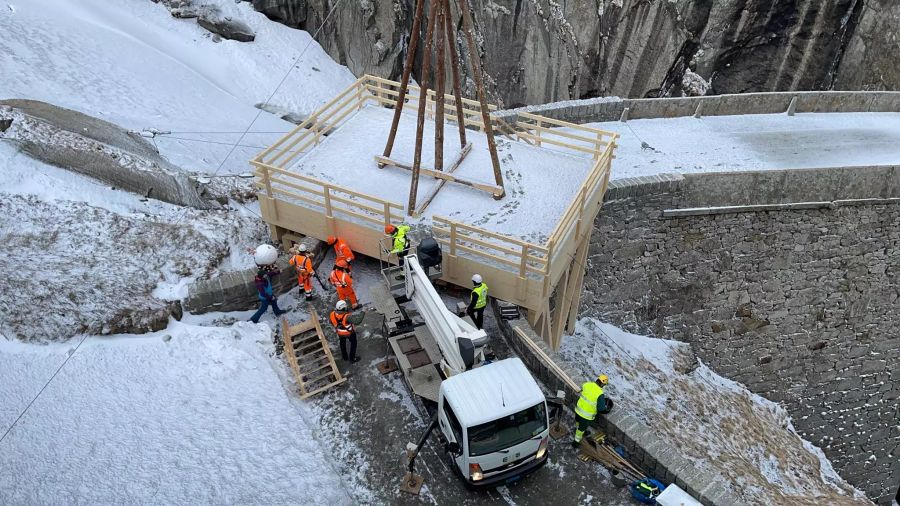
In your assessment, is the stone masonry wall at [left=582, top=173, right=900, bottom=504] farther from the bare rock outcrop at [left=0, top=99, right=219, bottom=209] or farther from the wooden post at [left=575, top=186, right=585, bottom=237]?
the bare rock outcrop at [left=0, top=99, right=219, bottom=209]

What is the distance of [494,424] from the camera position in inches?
363

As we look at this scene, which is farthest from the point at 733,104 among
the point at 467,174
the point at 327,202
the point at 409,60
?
the point at 327,202

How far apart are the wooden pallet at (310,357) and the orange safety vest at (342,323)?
0.73m

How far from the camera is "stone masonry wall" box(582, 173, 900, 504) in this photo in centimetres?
1773

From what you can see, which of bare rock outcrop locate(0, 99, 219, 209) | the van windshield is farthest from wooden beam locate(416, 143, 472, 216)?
bare rock outcrop locate(0, 99, 219, 209)

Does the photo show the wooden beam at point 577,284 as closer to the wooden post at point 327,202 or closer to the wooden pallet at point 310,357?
the wooden post at point 327,202

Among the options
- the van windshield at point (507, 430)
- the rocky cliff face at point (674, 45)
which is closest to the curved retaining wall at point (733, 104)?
the rocky cliff face at point (674, 45)

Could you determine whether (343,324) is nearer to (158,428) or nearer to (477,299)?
(477,299)

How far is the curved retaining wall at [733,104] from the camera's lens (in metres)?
20.9

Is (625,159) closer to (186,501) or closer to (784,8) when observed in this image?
(784,8)

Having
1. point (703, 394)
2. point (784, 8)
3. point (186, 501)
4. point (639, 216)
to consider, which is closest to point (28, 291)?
point (186, 501)

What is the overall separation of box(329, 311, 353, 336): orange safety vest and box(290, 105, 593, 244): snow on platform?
315cm

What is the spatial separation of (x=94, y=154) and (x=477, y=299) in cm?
1003

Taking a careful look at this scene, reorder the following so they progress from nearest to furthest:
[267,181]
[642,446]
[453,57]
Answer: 1. [642,446]
2. [453,57]
3. [267,181]
